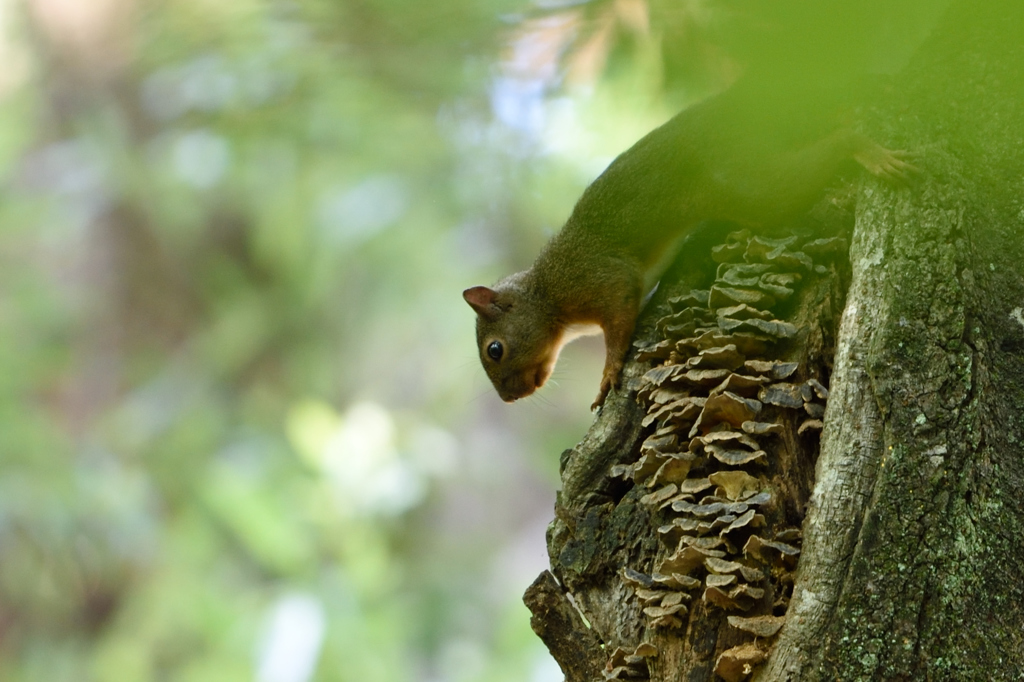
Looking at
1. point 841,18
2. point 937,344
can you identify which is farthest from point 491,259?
point 841,18

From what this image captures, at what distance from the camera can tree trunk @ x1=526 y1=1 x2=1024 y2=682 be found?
1.31 m

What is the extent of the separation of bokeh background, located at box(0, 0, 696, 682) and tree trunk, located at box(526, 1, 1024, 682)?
837mm

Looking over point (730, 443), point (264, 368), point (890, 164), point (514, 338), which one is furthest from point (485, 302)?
point (264, 368)

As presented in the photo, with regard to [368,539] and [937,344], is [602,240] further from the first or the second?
[368,539]

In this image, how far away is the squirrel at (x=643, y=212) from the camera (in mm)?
1758

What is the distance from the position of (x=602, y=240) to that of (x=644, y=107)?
393 mm

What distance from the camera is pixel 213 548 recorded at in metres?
6.56

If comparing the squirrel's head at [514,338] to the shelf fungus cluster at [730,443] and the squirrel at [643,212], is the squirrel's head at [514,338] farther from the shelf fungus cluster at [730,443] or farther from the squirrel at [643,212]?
the shelf fungus cluster at [730,443]

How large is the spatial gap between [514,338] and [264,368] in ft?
18.1

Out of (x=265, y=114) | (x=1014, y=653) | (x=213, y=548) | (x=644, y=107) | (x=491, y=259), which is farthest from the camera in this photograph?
(x=213, y=548)

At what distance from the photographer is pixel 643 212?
241cm

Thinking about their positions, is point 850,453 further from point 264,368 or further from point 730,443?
point 264,368

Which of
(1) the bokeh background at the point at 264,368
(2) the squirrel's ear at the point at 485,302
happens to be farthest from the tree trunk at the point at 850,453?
(2) the squirrel's ear at the point at 485,302

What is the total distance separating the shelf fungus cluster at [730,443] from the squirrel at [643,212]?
16 centimetres
